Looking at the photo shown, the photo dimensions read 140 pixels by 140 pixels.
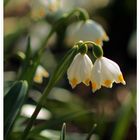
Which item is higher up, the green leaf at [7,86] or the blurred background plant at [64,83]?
the green leaf at [7,86]

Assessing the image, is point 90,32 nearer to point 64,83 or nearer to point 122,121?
point 122,121

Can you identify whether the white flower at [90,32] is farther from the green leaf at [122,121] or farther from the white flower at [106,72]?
the green leaf at [122,121]

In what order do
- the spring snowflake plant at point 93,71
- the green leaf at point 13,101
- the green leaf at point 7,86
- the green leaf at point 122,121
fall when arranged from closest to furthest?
the spring snowflake plant at point 93,71, the green leaf at point 13,101, the green leaf at point 7,86, the green leaf at point 122,121

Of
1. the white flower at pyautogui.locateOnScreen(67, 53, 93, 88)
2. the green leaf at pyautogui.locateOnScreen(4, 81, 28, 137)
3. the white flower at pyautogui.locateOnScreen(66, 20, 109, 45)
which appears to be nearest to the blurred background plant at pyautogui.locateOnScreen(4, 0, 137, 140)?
the green leaf at pyautogui.locateOnScreen(4, 81, 28, 137)

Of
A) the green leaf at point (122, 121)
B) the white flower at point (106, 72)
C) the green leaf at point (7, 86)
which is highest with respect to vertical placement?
the white flower at point (106, 72)

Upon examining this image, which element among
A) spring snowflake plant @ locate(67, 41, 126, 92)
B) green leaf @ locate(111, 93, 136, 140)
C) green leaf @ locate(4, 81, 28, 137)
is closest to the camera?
spring snowflake plant @ locate(67, 41, 126, 92)

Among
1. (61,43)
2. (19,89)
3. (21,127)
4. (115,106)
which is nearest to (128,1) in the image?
(61,43)

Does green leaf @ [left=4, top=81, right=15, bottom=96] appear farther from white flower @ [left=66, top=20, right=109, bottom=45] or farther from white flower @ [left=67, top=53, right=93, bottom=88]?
white flower @ [left=67, top=53, right=93, bottom=88]

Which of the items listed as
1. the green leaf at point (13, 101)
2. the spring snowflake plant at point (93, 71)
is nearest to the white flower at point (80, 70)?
the spring snowflake plant at point (93, 71)
